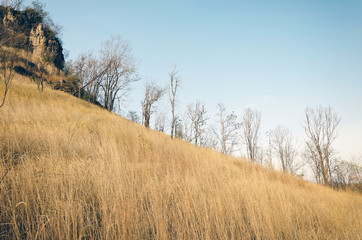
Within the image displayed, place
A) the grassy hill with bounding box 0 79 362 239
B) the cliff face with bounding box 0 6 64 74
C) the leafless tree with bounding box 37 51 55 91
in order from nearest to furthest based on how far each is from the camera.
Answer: the grassy hill with bounding box 0 79 362 239 < the leafless tree with bounding box 37 51 55 91 < the cliff face with bounding box 0 6 64 74

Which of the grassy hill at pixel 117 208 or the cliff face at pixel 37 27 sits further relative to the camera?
the cliff face at pixel 37 27

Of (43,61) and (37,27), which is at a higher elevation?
(37,27)

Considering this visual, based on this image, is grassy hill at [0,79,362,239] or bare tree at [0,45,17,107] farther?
bare tree at [0,45,17,107]

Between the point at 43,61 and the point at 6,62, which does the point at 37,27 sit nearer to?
the point at 43,61

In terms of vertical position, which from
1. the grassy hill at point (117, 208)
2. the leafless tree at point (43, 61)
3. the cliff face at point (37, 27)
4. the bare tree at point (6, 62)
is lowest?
the grassy hill at point (117, 208)


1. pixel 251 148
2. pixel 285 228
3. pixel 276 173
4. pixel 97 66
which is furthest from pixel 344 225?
pixel 97 66

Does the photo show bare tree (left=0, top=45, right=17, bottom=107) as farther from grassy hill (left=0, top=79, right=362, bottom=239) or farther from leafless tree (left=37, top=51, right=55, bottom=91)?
leafless tree (left=37, top=51, right=55, bottom=91)

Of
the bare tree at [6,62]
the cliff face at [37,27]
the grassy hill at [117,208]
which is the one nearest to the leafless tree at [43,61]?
the bare tree at [6,62]

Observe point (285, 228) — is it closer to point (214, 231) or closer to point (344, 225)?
point (214, 231)

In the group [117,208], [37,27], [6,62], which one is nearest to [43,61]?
[6,62]

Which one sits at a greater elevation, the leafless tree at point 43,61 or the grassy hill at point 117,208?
the leafless tree at point 43,61

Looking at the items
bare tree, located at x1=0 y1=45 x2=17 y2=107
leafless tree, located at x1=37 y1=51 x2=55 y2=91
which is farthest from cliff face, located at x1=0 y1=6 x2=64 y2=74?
bare tree, located at x1=0 y1=45 x2=17 y2=107

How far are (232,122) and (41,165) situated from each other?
29993 mm

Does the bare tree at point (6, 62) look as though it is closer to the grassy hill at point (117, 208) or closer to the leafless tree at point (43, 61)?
the grassy hill at point (117, 208)
